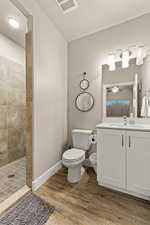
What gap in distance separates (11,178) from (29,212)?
2.67 feet

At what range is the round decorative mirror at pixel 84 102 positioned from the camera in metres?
2.25

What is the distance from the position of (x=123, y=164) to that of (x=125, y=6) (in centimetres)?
226

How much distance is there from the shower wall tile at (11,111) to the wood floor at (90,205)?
1.12 meters

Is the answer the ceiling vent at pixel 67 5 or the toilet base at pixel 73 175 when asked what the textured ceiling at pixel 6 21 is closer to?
the ceiling vent at pixel 67 5

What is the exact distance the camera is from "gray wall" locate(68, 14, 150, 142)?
6.20ft

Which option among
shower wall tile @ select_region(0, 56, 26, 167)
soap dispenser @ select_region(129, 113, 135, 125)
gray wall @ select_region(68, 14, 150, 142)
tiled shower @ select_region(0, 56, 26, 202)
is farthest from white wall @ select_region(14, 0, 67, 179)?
soap dispenser @ select_region(129, 113, 135, 125)

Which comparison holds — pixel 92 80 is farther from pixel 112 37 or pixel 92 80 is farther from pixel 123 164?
pixel 123 164

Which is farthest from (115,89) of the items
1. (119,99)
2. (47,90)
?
(47,90)

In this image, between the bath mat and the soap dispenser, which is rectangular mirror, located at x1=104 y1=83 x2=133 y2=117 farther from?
the bath mat

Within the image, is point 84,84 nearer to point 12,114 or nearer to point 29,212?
point 12,114

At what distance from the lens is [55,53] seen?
6.89ft

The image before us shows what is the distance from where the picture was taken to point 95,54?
7.23ft

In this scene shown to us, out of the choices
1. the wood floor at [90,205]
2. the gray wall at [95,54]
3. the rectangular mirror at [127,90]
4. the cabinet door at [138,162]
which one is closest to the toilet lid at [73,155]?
the wood floor at [90,205]

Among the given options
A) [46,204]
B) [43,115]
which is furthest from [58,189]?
[43,115]
